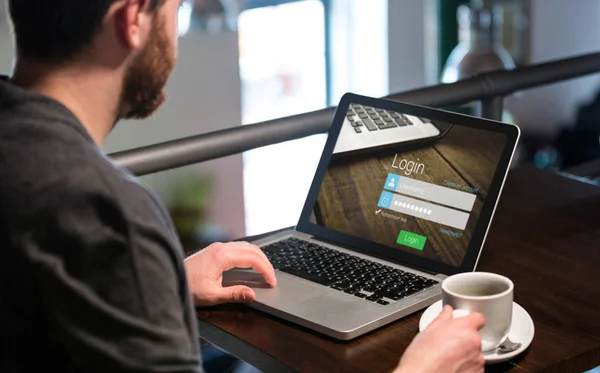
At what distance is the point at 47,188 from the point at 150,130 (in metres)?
2.62

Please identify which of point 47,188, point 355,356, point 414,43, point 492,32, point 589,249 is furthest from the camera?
point 414,43

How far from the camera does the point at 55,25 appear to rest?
2.75 feet

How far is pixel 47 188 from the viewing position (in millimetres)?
772

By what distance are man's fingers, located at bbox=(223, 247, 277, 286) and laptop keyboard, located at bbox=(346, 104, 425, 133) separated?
0.28 metres

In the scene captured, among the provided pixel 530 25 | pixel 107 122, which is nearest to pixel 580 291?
pixel 107 122

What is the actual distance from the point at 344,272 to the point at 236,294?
16 centimetres

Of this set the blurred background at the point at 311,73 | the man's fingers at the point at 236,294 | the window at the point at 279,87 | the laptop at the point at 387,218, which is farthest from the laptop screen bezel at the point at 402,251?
the window at the point at 279,87

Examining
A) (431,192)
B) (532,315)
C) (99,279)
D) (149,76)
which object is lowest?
(532,315)

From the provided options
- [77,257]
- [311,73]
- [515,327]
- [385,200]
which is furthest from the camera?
[311,73]

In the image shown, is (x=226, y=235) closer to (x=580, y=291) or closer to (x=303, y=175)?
(x=303, y=175)

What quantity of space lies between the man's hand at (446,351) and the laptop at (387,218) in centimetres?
12

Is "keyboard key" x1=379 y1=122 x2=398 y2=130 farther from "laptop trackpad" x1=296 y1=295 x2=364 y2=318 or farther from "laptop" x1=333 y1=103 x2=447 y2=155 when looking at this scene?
"laptop trackpad" x1=296 y1=295 x2=364 y2=318

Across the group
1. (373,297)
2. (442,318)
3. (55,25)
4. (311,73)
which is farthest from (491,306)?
(311,73)

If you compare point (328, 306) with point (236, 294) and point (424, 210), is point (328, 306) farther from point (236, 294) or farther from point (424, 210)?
point (424, 210)
